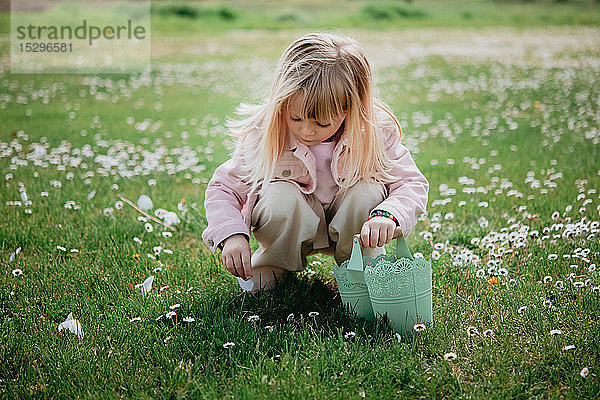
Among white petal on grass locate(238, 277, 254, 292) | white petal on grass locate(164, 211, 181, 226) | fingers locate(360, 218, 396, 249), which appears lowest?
white petal on grass locate(164, 211, 181, 226)

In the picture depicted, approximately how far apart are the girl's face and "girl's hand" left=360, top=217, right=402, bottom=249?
0.42m

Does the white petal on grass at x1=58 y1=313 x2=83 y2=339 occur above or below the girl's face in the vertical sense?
below

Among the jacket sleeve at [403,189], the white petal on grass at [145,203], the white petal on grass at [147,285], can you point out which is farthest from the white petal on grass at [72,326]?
the white petal on grass at [145,203]

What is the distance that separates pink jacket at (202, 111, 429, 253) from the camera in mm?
2645

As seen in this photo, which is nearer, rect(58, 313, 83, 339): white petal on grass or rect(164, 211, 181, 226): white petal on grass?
rect(58, 313, 83, 339): white petal on grass

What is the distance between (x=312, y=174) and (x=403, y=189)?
1.28 feet

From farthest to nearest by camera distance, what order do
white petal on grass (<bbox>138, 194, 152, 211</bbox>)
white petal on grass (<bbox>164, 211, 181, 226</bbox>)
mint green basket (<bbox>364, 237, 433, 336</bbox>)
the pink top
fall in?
1. white petal on grass (<bbox>138, 194, 152, 211</bbox>)
2. white petal on grass (<bbox>164, 211, 181, 226</bbox>)
3. the pink top
4. mint green basket (<bbox>364, 237, 433, 336</bbox>)

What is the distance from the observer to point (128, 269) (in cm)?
320

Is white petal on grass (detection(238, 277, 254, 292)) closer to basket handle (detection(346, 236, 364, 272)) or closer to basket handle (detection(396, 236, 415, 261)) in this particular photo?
basket handle (detection(346, 236, 364, 272))

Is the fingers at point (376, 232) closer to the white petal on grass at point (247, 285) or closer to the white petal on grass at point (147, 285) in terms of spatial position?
the white petal on grass at point (247, 285)

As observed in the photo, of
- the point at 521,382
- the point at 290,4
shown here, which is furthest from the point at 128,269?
the point at 290,4

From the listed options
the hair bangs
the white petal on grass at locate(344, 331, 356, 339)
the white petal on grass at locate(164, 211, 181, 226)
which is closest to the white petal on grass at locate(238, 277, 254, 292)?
the white petal on grass at locate(344, 331, 356, 339)

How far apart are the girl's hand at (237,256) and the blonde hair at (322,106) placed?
1.09 feet

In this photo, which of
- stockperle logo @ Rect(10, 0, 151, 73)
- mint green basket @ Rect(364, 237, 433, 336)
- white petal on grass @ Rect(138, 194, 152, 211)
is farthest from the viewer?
stockperle logo @ Rect(10, 0, 151, 73)
